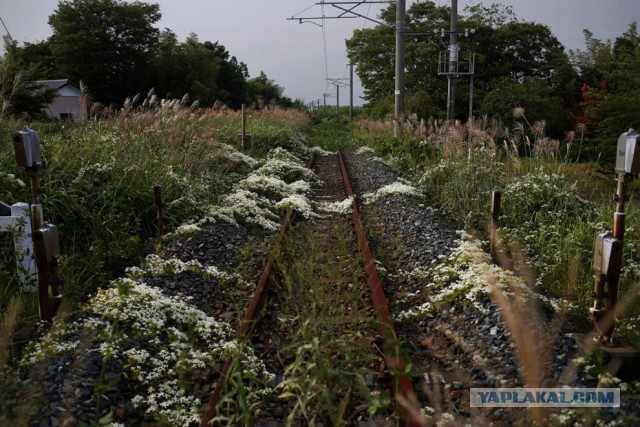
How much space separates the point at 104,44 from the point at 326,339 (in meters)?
44.6

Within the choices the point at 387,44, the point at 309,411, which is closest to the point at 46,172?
the point at 309,411

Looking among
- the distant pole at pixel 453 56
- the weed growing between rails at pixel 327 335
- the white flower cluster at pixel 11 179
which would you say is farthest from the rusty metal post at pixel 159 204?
the distant pole at pixel 453 56

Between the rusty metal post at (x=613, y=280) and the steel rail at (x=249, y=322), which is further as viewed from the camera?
the rusty metal post at (x=613, y=280)

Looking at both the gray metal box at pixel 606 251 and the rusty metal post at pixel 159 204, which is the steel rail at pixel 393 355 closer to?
the gray metal box at pixel 606 251

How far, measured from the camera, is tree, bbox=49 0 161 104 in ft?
134

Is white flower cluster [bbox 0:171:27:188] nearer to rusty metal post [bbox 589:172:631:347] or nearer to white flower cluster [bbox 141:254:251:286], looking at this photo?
white flower cluster [bbox 141:254:251:286]

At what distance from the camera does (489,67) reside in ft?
125

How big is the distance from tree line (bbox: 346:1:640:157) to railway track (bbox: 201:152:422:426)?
26.3m

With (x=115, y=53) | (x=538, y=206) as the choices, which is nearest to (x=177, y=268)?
(x=538, y=206)

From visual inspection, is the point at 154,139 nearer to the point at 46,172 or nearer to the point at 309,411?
the point at 46,172

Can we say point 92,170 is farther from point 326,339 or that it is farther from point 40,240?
point 326,339

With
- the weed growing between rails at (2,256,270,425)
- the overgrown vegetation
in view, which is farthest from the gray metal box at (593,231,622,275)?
the overgrown vegetation

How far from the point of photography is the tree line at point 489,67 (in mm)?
31156

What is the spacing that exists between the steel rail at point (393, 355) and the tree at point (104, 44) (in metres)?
40.1
